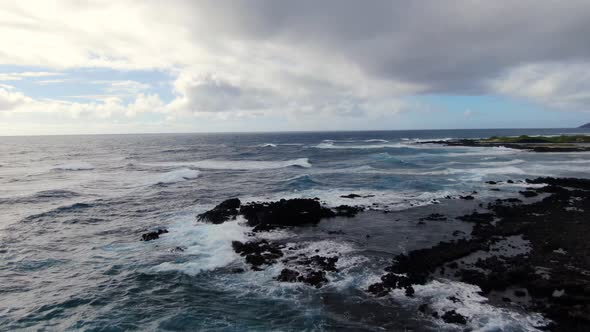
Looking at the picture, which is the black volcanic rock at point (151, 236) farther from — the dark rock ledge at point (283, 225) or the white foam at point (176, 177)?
the white foam at point (176, 177)

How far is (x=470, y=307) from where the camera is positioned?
42.5 ft

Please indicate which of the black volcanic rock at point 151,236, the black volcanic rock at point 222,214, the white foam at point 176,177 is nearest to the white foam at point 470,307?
the black volcanic rock at point 222,214

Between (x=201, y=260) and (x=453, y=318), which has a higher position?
(x=453, y=318)

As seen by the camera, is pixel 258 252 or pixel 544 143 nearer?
pixel 258 252

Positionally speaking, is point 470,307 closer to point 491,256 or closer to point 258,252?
point 491,256

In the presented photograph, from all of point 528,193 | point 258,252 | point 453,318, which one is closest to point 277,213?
point 258,252

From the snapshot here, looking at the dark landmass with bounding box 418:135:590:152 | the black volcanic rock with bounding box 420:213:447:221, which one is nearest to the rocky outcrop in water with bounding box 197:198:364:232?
the black volcanic rock with bounding box 420:213:447:221

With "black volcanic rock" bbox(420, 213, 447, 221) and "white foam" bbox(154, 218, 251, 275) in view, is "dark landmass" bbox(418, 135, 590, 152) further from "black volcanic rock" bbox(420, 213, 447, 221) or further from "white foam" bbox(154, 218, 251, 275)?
"white foam" bbox(154, 218, 251, 275)

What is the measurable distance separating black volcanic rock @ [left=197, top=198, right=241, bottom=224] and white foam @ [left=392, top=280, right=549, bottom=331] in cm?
1466

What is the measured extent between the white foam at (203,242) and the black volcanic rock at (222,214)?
70 centimetres

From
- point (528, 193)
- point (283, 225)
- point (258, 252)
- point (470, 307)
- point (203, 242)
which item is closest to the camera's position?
point (470, 307)

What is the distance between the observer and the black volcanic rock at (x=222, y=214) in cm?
2544

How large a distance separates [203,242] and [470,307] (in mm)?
14511

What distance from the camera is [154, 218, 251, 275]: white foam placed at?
57.8 feet
